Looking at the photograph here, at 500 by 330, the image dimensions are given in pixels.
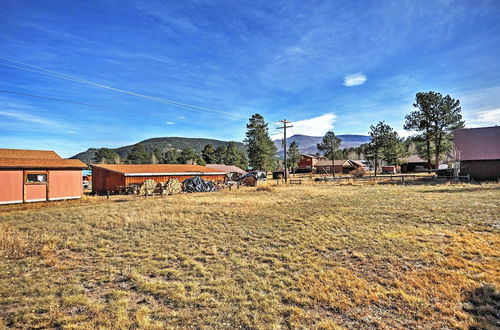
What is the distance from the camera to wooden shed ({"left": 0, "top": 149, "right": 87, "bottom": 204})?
21141 mm

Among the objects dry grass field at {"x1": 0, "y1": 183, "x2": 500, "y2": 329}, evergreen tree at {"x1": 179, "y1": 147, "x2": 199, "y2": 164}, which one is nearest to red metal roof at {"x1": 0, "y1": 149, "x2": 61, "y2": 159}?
dry grass field at {"x1": 0, "y1": 183, "x2": 500, "y2": 329}

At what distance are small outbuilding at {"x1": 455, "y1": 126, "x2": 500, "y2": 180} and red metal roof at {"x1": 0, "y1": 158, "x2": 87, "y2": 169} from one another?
49.0m

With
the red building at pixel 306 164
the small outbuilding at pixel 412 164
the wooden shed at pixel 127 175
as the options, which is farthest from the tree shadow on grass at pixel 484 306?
the red building at pixel 306 164

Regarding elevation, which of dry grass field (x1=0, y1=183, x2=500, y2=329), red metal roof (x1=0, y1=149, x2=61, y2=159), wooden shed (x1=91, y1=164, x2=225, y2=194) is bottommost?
dry grass field (x1=0, y1=183, x2=500, y2=329)

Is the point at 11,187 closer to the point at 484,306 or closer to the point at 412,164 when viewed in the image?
the point at 484,306

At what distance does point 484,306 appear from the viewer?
4.98m

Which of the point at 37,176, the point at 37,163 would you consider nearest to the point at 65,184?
the point at 37,176

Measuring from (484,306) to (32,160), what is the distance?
102 ft

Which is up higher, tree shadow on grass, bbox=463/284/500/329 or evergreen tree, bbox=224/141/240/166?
evergreen tree, bbox=224/141/240/166

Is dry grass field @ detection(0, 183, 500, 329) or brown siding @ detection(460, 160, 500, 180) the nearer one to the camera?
dry grass field @ detection(0, 183, 500, 329)

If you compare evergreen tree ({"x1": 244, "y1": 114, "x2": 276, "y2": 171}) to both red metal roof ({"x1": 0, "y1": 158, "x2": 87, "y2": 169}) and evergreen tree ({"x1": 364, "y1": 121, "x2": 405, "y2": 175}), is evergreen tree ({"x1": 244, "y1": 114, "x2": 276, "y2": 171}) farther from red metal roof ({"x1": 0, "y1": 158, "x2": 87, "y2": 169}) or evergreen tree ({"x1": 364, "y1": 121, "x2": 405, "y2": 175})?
red metal roof ({"x1": 0, "y1": 158, "x2": 87, "y2": 169})

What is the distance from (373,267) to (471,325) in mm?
2632

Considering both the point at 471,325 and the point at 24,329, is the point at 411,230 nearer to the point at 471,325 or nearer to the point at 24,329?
the point at 471,325

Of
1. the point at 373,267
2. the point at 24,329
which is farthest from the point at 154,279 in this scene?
the point at 373,267
